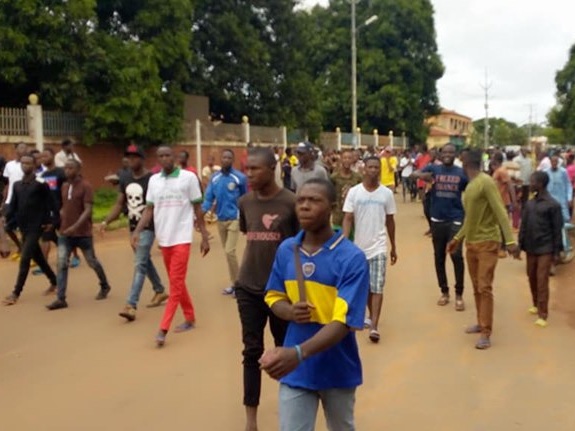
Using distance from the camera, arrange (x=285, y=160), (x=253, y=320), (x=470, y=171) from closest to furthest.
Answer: (x=253, y=320)
(x=470, y=171)
(x=285, y=160)

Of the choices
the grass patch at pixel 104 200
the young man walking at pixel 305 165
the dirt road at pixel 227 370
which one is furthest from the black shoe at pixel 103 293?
the grass patch at pixel 104 200

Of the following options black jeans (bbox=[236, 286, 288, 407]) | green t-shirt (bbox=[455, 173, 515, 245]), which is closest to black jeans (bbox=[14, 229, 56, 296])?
black jeans (bbox=[236, 286, 288, 407])

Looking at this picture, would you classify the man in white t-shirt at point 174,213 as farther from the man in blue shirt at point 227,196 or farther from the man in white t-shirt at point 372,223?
the man in blue shirt at point 227,196

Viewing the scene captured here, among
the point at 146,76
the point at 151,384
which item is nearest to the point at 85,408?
the point at 151,384

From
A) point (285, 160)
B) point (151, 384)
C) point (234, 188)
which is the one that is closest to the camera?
point (151, 384)

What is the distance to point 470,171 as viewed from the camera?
678 centimetres

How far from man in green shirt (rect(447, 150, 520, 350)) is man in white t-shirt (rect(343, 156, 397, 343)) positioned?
0.75m

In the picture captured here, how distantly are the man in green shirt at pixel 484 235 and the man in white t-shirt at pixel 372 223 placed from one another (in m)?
0.75

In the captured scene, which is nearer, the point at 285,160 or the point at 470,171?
the point at 470,171

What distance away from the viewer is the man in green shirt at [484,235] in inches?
254

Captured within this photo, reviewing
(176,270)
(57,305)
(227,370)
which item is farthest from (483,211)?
(57,305)

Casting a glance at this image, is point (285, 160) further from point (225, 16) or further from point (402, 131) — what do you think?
point (402, 131)

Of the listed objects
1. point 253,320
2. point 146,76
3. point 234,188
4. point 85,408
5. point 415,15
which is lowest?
point 85,408

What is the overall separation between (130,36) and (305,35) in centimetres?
1309
